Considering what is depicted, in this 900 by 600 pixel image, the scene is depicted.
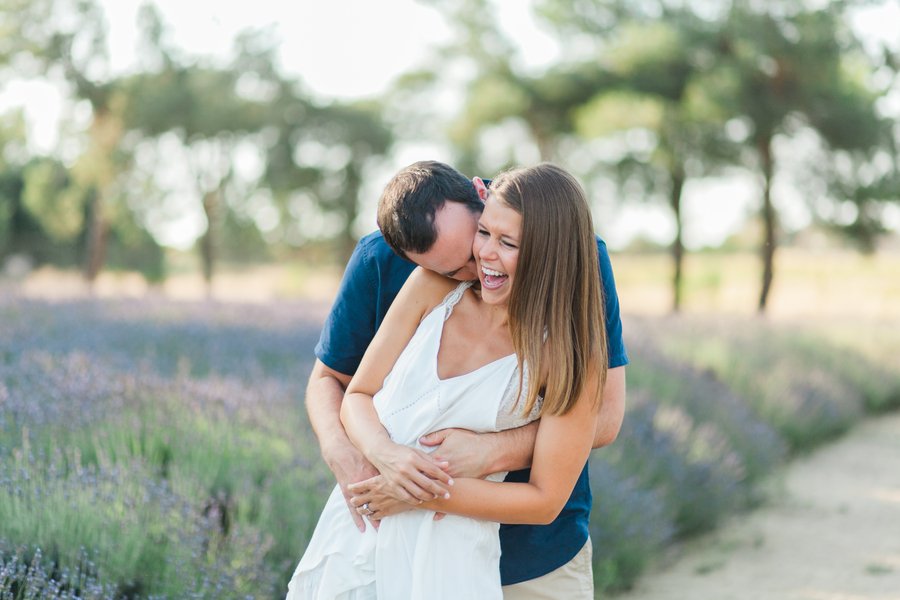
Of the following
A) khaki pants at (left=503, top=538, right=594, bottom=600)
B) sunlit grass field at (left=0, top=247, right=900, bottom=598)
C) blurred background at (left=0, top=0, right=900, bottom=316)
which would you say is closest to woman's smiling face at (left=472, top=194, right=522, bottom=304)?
khaki pants at (left=503, top=538, right=594, bottom=600)

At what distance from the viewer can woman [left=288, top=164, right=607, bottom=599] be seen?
2055 millimetres

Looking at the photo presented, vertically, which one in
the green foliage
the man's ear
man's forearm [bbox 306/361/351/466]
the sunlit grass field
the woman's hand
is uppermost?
the green foliage

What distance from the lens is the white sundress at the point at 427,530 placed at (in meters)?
2.08

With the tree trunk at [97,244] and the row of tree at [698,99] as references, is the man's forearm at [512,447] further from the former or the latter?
the tree trunk at [97,244]

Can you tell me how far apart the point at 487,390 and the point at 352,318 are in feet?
1.70

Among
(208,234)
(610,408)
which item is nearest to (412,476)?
(610,408)

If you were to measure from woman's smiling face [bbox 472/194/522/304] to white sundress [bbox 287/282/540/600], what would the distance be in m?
0.14

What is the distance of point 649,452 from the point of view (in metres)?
5.66

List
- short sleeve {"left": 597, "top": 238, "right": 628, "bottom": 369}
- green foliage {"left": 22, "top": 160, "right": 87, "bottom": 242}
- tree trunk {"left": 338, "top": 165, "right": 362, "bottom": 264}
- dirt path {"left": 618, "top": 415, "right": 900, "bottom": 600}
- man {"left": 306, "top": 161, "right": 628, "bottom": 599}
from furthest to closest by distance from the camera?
1. tree trunk {"left": 338, "top": 165, "right": 362, "bottom": 264}
2. green foliage {"left": 22, "top": 160, "right": 87, "bottom": 242}
3. dirt path {"left": 618, "top": 415, "right": 900, "bottom": 600}
4. short sleeve {"left": 597, "top": 238, "right": 628, "bottom": 369}
5. man {"left": 306, "top": 161, "right": 628, "bottom": 599}

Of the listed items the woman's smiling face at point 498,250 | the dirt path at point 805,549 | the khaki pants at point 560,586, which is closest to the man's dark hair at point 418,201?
the woman's smiling face at point 498,250

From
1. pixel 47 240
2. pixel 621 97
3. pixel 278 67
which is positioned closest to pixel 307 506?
pixel 621 97

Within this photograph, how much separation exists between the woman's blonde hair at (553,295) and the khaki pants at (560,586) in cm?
50

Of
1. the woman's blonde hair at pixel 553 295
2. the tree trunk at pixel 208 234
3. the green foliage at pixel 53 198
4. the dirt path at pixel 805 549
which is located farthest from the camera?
the tree trunk at pixel 208 234

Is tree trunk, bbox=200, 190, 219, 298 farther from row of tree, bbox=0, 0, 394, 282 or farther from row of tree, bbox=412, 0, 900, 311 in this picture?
row of tree, bbox=412, 0, 900, 311
